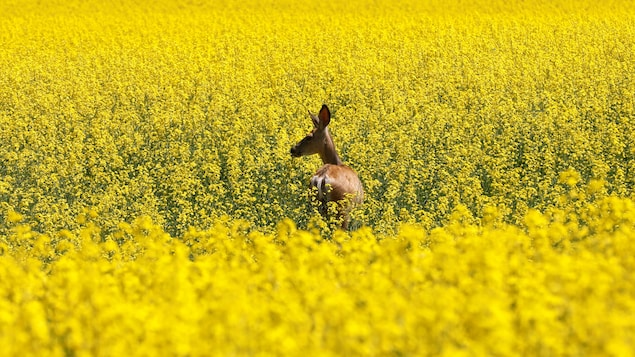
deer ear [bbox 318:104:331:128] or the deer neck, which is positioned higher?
deer ear [bbox 318:104:331:128]

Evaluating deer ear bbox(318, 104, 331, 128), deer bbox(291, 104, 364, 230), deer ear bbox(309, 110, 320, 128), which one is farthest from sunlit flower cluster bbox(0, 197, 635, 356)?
deer ear bbox(309, 110, 320, 128)

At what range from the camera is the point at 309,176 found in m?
12.1

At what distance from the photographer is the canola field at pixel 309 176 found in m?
4.85

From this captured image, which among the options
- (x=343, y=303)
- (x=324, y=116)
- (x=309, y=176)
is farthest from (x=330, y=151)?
(x=343, y=303)

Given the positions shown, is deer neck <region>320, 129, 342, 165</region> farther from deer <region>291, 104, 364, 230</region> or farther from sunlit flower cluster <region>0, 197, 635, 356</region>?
sunlit flower cluster <region>0, 197, 635, 356</region>

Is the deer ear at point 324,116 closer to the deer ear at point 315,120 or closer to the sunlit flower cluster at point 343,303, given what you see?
the deer ear at point 315,120

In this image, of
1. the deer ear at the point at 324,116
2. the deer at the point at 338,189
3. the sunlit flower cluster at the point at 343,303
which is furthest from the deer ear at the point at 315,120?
the sunlit flower cluster at the point at 343,303

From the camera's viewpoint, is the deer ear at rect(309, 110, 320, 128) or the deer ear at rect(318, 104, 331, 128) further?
the deer ear at rect(309, 110, 320, 128)

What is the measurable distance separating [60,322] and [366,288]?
1882 millimetres

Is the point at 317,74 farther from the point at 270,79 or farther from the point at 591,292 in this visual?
the point at 591,292

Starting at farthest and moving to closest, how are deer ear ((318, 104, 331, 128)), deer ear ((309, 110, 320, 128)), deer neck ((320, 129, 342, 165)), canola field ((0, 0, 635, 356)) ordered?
deer ear ((309, 110, 320, 128)) < deer neck ((320, 129, 342, 165)) < deer ear ((318, 104, 331, 128)) < canola field ((0, 0, 635, 356))

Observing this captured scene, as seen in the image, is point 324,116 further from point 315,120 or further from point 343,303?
point 343,303

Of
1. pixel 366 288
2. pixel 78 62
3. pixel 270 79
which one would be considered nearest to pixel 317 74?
pixel 270 79

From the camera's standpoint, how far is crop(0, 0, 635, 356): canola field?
485cm
